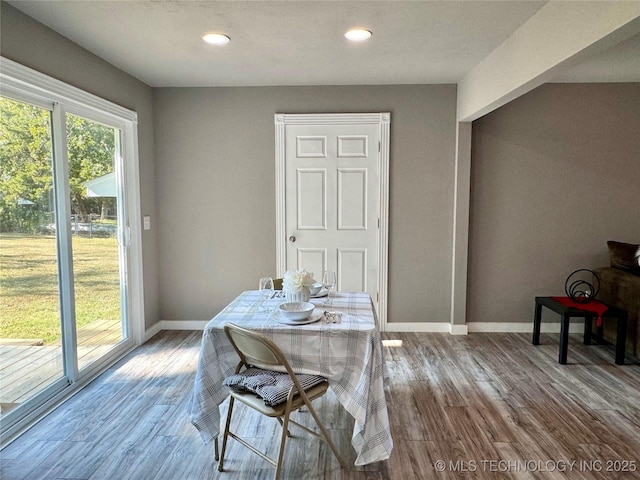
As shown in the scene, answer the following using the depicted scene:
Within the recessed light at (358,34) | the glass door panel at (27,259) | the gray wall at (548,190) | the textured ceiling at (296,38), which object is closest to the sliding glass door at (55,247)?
the glass door panel at (27,259)

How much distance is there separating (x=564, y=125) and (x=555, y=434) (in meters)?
2.98

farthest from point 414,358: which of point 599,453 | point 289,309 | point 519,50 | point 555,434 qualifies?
point 519,50

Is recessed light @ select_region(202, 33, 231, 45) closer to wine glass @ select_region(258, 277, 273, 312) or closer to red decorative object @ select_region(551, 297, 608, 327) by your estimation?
wine glass @ select_region(258, 277, 273, 312)

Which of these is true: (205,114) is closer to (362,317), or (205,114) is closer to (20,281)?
(20,281)

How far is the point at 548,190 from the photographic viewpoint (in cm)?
416

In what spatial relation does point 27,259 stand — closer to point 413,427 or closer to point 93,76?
point 93,76

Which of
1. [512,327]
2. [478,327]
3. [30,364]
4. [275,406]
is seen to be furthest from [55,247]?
[512,327]

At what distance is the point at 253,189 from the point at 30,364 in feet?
7.75

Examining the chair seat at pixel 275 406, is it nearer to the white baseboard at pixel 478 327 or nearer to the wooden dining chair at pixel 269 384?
the wooden dining chair at pixel 269 384

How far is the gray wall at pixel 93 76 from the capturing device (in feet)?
7.81

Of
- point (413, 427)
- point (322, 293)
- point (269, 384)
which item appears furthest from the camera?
point (322, 293)

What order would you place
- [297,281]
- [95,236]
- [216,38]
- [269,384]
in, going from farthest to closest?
[95,236] → [216,38] → [297,281] → [269,384]

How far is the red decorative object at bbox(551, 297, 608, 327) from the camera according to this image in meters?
3.44

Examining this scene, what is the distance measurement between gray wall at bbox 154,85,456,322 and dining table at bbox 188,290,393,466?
2.14 m
